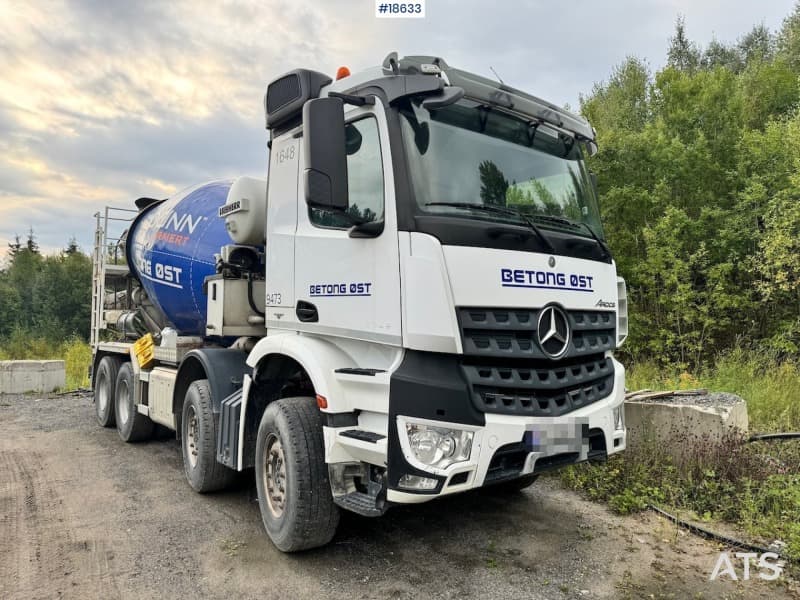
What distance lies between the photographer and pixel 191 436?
5125 mm

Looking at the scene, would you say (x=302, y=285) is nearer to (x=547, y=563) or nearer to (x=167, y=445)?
(x=547, y=563)

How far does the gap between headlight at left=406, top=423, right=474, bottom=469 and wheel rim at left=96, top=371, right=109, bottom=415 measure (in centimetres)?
629

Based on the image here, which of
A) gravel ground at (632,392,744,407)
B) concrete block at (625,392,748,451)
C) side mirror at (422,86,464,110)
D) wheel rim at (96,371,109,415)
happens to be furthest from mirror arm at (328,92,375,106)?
wheel rim at (96,371,109,415)

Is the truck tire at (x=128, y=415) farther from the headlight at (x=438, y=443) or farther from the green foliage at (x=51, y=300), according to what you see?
the green foliage at (x=51, y=300)

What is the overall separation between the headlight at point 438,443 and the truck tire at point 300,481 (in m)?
0.83

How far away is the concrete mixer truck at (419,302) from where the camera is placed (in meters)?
2.97

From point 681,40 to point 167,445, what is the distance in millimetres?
28014

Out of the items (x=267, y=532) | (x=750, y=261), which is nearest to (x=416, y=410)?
(x=267, y=532)

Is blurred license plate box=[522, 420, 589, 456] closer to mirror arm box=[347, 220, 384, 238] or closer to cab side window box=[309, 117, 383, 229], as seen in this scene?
mirror arm box=[347, 220, 384, 238]

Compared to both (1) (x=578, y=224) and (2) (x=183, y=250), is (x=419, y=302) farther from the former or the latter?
(2) (x=183, y=250)

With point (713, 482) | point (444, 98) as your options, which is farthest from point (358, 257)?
point (713, 482)

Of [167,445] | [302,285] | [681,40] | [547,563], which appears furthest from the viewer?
[681,40]

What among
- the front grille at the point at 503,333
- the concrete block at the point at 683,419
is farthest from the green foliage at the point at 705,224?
the front grille at the point at 503,333

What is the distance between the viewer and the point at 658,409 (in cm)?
544
